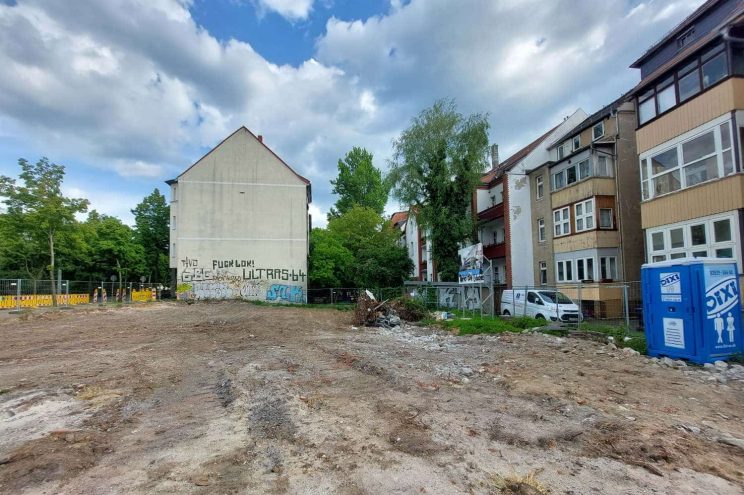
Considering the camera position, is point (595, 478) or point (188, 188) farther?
point (188, 188)

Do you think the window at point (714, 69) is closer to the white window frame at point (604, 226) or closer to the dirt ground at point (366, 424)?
the white window frame at point (604, 226)

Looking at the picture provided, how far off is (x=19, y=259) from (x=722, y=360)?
195ft

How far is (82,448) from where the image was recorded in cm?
→ 446

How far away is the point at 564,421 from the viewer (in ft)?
17.4

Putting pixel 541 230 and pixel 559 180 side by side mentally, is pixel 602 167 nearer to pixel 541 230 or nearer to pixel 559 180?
pixel 559 180

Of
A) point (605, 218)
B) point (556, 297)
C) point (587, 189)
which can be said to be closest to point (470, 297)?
point (556, 297)

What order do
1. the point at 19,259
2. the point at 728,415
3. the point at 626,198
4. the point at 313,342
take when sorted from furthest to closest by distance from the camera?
1. the point at 19,259
2. the point at 626,198
3. the point at 313,342
4. the point at 728,415

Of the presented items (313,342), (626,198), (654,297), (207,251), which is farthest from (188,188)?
(654,297)

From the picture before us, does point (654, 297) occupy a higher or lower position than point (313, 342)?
higher

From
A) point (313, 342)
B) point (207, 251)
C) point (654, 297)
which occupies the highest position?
point (207, 251)

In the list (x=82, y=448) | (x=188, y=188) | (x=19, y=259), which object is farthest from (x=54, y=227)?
(x=82, y=448)

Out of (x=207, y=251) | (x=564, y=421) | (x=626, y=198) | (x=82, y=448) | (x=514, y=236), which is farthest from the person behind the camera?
(x=207, y=251)

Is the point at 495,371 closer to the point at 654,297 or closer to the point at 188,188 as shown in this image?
the point at 654,297

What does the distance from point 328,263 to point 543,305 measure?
87.0ft
